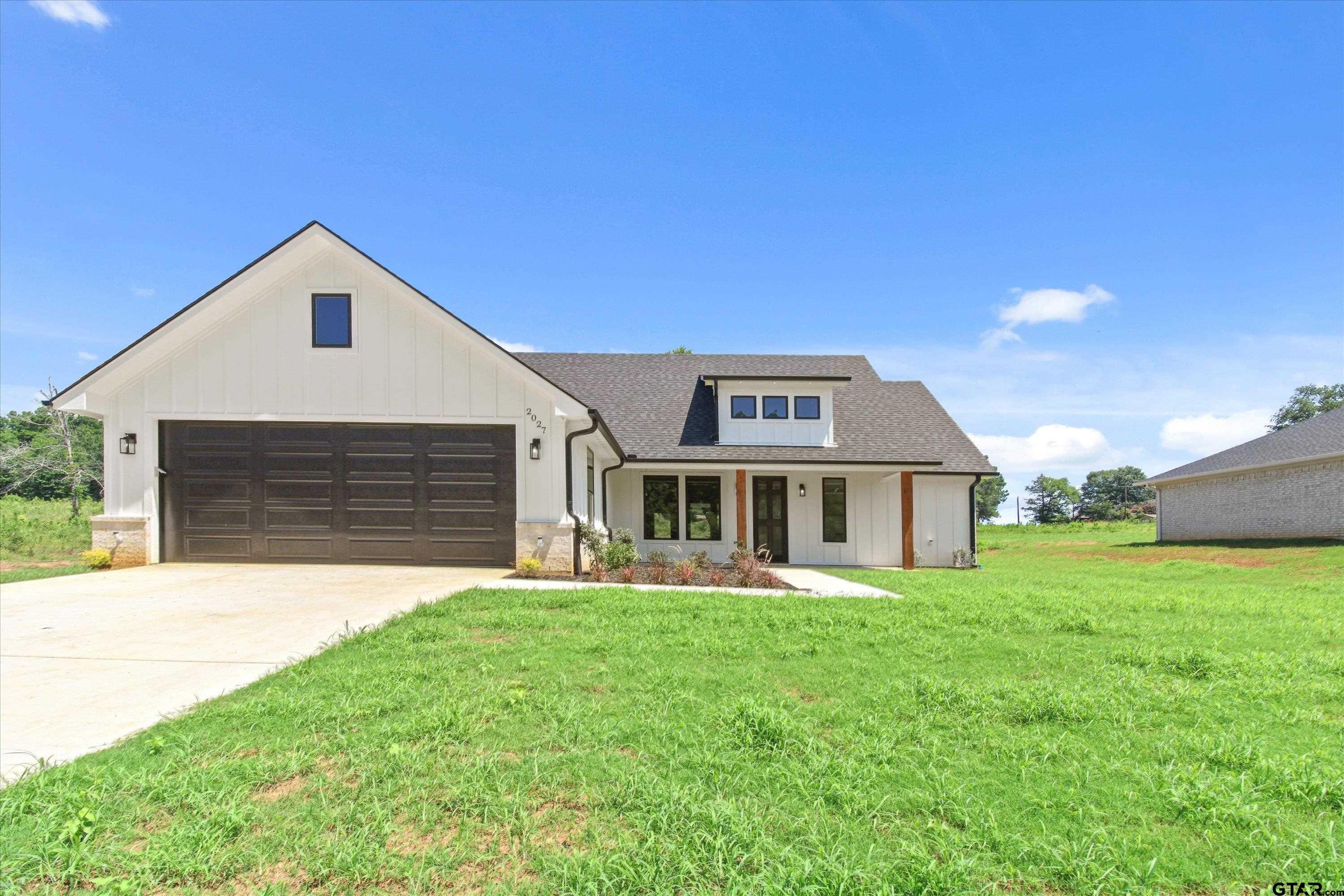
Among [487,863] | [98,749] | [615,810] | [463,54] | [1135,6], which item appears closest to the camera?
[487,863]

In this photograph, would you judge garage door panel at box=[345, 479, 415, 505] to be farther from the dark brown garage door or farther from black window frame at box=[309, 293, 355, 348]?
black window frame at box=[309, 293, 355, 348]

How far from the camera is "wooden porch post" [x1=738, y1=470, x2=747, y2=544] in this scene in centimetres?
1579

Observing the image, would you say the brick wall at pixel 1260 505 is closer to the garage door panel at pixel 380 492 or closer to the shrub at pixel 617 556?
the shrub at pixel 617 556

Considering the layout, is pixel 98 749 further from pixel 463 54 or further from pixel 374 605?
pixel 463 54

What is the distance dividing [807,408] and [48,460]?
2730cm

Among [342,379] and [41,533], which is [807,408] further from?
[41,533]

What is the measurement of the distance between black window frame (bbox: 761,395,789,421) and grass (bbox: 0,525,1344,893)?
11428 millimetres

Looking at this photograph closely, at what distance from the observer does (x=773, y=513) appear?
17.2 metres

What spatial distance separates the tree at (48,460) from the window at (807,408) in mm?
20582

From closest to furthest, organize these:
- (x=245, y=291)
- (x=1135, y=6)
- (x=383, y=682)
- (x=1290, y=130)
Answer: (x=383, y=682) → (x=1135, y=6) → (x=245, y=291) → (x=1290, y=130)

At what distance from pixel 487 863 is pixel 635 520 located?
1473cm

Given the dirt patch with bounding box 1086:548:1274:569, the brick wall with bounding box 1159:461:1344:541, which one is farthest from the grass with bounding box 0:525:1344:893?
the brick wall with bounding box 1159:461:1344:541

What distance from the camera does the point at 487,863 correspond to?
8.29 ft

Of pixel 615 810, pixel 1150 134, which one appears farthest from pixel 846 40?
pixel 615 810
